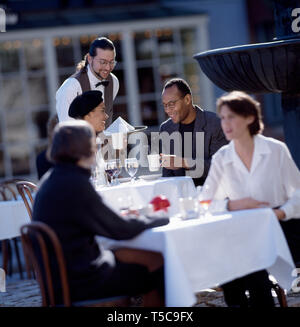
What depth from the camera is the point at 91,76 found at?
5.88 metres

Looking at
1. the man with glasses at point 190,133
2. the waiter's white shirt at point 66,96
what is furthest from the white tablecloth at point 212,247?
the waiter's white shirt at point 66,96

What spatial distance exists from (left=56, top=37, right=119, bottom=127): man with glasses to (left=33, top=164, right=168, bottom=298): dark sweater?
88.8 inches

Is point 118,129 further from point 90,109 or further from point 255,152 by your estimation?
point 255,152

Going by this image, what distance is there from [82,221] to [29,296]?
262cm

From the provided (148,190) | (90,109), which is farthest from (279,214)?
(90,109)

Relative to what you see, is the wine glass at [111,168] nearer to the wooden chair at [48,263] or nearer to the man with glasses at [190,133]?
the man with glasses at [190,133]

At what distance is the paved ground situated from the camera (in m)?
4.91

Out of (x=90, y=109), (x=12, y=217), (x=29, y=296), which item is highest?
(x=90, y=109)

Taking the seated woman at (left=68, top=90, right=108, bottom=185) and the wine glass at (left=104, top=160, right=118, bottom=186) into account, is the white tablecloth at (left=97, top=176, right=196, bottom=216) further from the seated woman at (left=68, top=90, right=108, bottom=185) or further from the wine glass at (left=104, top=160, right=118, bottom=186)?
the seated woman at (left=68, top=90, right=108, bottom=185)

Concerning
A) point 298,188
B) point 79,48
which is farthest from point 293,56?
point 79,48

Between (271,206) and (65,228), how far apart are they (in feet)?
3.74

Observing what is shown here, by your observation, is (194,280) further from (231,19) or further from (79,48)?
(231,19)

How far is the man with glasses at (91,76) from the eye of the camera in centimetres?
570

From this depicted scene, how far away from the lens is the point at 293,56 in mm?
4898
